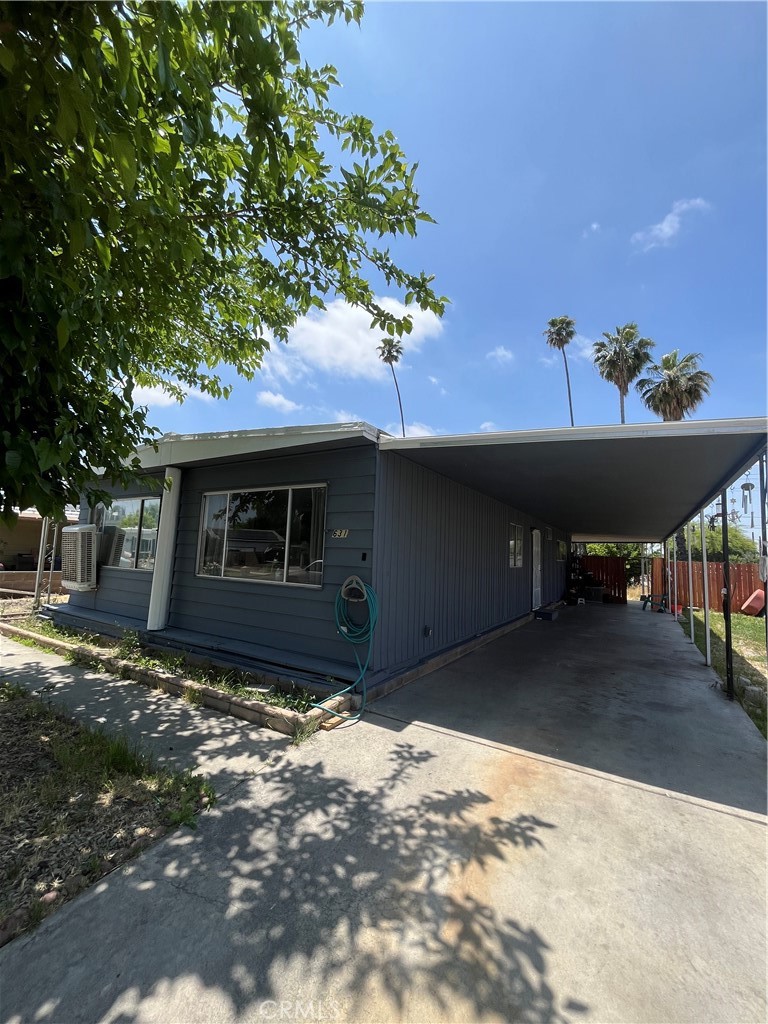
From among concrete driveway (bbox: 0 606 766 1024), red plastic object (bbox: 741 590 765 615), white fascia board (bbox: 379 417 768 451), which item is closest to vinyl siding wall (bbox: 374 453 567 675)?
white fascia board (bbox: 379 417 768 451)

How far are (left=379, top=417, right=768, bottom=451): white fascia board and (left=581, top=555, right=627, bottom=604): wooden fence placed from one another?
14440 mm

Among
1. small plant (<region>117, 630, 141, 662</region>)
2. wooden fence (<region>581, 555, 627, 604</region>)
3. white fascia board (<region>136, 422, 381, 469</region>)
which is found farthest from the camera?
wooden fence (<region>581, 555, 627, 604</region>)

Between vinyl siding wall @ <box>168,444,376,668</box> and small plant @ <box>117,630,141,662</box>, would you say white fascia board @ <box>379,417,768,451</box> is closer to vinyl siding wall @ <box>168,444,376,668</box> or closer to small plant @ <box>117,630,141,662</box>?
vinyl siding wall @ <box>168,444,376,668</box>

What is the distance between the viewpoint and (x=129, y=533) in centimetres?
729

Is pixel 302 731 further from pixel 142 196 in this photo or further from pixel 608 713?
pixel 142 196

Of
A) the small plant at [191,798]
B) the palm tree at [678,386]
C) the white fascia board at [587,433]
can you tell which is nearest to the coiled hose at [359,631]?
the small plant at [191,798]

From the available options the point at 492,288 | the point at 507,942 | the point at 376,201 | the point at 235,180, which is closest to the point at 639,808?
the point at 507,942

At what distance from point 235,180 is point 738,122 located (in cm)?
550

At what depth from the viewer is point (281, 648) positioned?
5211mm

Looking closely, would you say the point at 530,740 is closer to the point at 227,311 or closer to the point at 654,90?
the point at 227,311

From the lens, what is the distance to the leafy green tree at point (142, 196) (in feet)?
4.79

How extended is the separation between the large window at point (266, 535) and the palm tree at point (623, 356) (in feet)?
70.9

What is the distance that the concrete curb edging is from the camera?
12.0 feet

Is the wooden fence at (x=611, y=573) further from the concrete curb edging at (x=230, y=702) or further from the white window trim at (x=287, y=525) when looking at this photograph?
the concrete curb edging at (x=230, y=702)
